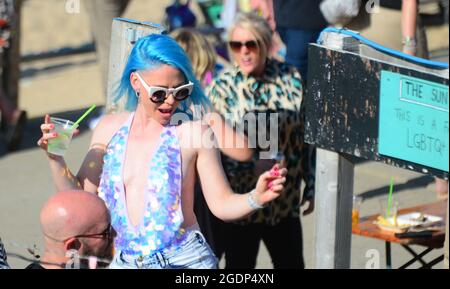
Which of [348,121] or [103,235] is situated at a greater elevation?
[348,121]

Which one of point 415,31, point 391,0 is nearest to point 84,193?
point 415,31

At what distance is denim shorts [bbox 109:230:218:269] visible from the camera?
3.62 metres

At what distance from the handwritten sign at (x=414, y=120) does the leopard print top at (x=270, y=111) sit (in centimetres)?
151

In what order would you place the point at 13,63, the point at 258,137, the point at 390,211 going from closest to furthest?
the point at 258,137
the point at 390,211
the point at 13,63

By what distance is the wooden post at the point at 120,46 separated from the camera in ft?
14.0

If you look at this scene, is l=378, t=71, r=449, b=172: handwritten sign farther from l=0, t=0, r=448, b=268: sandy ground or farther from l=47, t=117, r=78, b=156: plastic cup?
l=0, t=0, r=448, b=268: sandy ground

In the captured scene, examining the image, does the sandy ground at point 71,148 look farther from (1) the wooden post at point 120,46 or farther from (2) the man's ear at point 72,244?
(1) the wooden post at point 120,46

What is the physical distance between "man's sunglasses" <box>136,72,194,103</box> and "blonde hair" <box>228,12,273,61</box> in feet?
4.97

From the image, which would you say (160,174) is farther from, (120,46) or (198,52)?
(198,52)

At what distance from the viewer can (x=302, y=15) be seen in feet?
23.6

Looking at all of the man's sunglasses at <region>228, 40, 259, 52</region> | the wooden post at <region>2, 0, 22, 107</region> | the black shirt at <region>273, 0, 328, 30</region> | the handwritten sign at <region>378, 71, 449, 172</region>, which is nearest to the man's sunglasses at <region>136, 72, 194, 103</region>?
the handwritten sign at <region>378, 71, 449, 172</region>

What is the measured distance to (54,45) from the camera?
52.3 ft

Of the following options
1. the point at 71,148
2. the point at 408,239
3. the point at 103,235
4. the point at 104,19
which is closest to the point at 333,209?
the point at 103,235

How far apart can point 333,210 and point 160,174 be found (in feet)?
2.13
